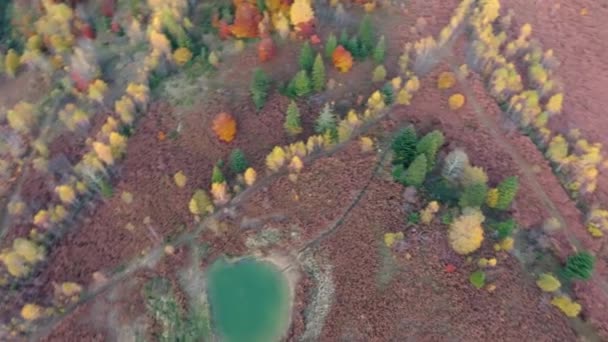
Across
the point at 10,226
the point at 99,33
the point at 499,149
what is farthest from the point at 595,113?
the point at 10,226

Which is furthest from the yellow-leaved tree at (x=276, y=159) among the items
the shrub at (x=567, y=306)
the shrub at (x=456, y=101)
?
the shrub at (x=567, y=306)

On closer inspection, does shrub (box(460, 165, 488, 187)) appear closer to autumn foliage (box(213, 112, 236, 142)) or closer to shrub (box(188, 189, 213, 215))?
autumn foliage (box(213, 112, 236, 142))

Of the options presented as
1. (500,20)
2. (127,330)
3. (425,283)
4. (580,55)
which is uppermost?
(500,20)

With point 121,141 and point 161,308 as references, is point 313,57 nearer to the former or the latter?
point 121,141

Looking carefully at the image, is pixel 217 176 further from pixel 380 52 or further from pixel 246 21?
pixel 380 52

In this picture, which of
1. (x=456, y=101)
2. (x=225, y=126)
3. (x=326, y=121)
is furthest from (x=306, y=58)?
(x=456, y=101)

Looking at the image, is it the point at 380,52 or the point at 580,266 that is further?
the point at 380,52
